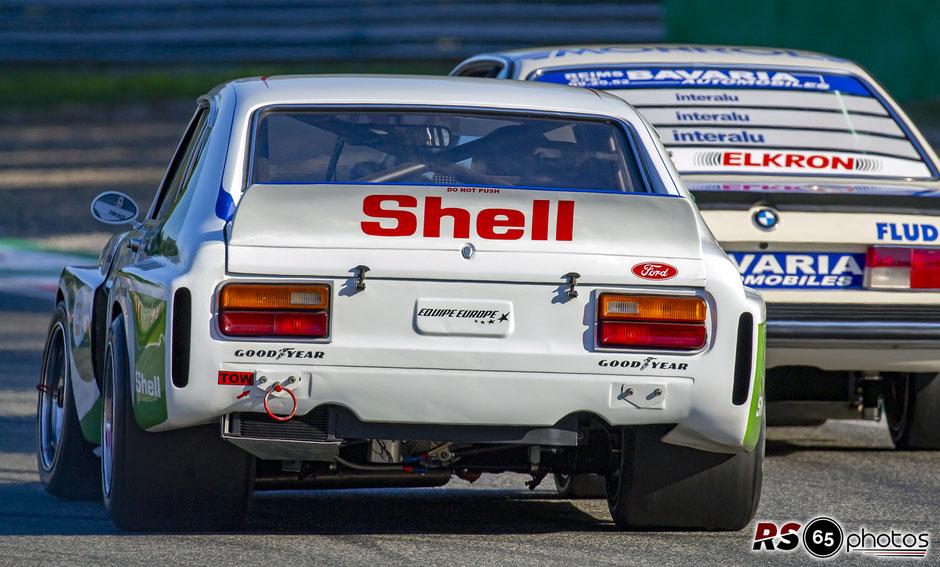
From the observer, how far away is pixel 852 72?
8148 millimetres

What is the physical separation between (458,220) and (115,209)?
1.74 metres

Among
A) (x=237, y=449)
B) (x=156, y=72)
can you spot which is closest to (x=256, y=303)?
(x=237, y=449)

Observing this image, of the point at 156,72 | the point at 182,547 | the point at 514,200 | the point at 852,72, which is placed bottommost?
the point at 182,547

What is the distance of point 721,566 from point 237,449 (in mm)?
1432

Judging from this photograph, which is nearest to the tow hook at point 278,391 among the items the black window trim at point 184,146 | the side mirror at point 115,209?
the black window trim at point 184,146

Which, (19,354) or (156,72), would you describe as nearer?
(19,354)

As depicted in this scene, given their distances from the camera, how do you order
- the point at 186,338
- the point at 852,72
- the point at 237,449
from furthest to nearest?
the point at 852,72 → the point at 237,449 → the point at 186,338

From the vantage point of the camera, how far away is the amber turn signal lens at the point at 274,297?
4.66m

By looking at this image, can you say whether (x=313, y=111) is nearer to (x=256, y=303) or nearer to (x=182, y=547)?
(x=256, y=303)

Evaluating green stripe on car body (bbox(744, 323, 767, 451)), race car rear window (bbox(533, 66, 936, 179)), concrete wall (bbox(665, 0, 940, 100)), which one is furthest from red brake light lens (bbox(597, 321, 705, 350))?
concrete wall (bbox(665, 0, 940, 100))

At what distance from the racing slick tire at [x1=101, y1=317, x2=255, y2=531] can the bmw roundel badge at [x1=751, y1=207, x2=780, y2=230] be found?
2509 millimetres

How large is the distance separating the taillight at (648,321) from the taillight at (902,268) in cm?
210

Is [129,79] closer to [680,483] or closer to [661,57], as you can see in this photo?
[661,57]

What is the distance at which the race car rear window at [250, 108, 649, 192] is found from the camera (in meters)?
5.42
